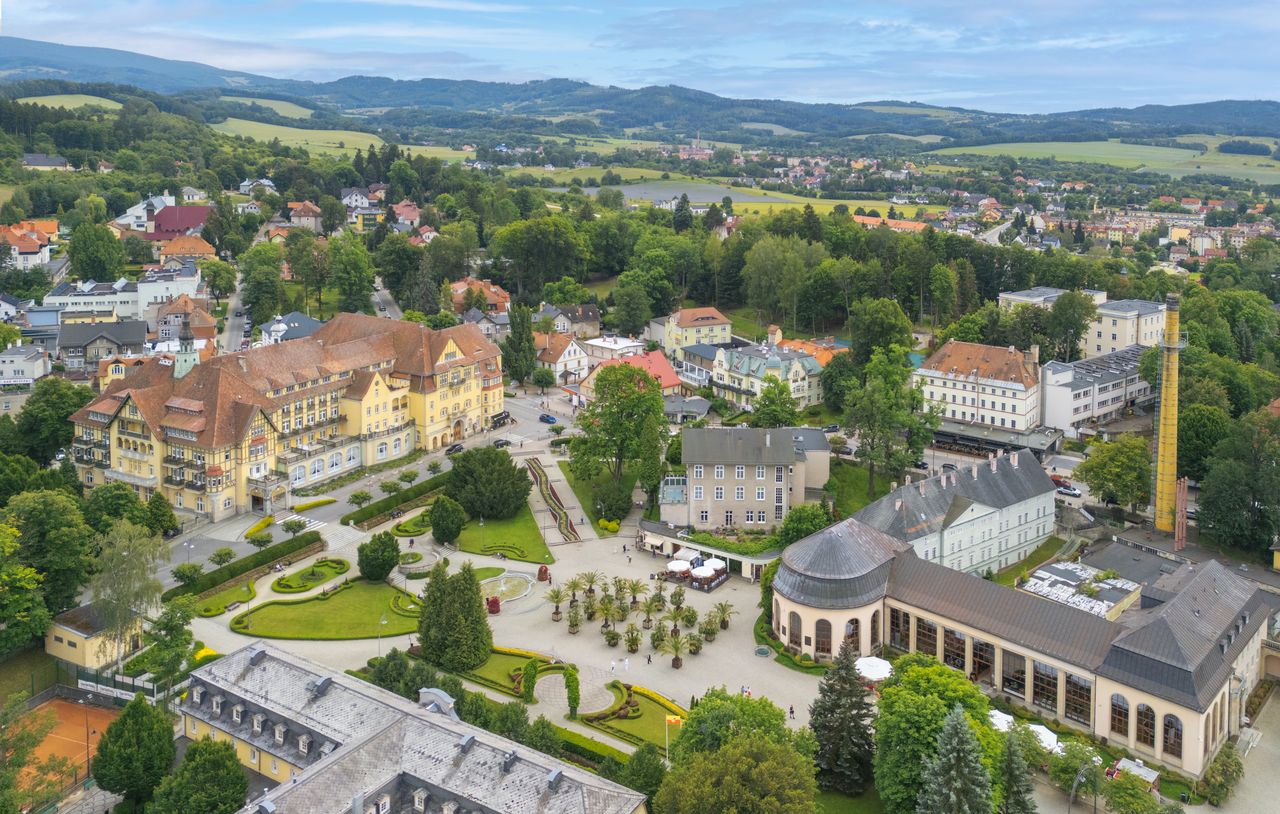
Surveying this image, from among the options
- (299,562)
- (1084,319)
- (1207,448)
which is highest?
(1084,319)

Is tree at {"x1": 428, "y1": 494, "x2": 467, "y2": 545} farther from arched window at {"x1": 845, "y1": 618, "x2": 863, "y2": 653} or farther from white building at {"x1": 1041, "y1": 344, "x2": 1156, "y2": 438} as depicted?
white building at {"x1": 1041, "y1": 344, "x2": 1156, "y2": 438}

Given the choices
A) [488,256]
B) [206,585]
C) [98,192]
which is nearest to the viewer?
[206,585]

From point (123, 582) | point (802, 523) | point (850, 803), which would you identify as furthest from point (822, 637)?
point (123, 582)

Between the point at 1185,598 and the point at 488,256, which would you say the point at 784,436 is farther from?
the point at 488,256

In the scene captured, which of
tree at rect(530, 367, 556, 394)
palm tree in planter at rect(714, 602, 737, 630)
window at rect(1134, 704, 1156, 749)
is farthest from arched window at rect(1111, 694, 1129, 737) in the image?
tree at rect(530, 367, 556, 394)

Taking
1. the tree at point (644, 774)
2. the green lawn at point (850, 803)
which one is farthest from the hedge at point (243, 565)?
the green lawn at point (850, 803)

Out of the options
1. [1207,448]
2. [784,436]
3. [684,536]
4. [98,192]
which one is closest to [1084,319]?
[1207,448]
